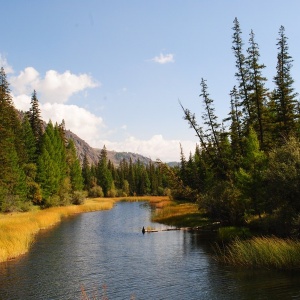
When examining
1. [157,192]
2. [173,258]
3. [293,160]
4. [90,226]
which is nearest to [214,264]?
[173,258]

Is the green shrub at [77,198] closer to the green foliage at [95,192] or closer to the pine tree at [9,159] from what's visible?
the pine tree at [9,159]

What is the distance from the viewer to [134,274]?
84.1ft

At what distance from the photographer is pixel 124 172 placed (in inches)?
6619

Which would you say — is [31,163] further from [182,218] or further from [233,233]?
[233,233]

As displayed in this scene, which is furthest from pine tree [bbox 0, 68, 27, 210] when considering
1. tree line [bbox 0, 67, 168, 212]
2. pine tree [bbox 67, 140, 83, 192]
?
pine tree [bbox 67, 140, 83, 192]

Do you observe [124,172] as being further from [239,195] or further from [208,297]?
[208,297]

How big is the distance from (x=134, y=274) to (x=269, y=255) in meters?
9.35

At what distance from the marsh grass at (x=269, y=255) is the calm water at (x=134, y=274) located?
1.06m

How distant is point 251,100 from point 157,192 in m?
107

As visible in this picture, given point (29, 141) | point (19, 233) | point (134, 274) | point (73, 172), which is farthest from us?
point (73, 172)

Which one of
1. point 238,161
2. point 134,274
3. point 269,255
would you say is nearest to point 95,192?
point 238,161

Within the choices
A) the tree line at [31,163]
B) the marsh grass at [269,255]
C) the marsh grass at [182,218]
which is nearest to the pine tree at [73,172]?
the tree line at [31,163]

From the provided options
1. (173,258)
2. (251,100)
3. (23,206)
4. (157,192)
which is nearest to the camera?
(173,258)

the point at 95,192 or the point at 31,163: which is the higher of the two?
the point at 31,163
